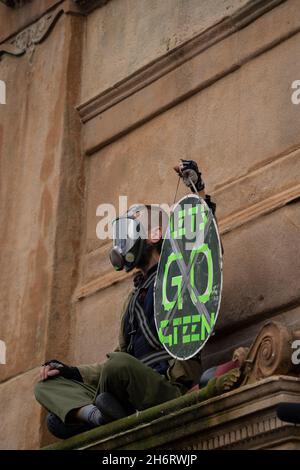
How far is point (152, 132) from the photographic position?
11.4m

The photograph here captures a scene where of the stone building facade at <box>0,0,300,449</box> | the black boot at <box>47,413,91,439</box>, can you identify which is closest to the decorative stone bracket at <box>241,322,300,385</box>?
the stone building facade at <box>0,0,300,449</box>

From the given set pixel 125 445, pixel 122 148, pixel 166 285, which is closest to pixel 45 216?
pixel 122 148

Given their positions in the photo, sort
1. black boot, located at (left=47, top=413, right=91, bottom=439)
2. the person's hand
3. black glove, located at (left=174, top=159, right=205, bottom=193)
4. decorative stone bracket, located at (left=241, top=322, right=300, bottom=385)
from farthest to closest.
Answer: the person's hand < black boot, located at (left=47, top=413, right=91, bottom=439) < black glove, located at (left=174, top=159, right=205, bottom=193) < decorative stone bracket, located at (left=241, top=322, right=300, bottom=385)

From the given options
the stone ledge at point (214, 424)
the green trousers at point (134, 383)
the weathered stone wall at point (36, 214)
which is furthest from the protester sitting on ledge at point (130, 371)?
the weathered stone wall at point (36, 214)

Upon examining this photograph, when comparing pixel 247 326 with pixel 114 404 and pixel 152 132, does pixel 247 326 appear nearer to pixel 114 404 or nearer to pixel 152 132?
pixel 114 404

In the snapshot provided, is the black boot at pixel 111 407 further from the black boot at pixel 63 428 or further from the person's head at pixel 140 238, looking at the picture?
the person's head at pixel 140 238


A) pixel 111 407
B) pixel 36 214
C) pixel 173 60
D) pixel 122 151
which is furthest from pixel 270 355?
pixel 36 214

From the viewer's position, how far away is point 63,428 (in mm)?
9922

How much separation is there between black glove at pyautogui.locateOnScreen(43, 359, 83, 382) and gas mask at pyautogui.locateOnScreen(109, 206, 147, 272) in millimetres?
685

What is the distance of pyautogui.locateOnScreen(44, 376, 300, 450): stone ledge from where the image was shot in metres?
8.15

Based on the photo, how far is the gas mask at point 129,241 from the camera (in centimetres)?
1008

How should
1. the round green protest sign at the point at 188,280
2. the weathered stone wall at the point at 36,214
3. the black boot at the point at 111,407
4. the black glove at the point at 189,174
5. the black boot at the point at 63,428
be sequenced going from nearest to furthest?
the round green protest sign at the point at 188,280, the black boot at the point at 111,407, the black glove at the point at 189,174, the black boot at the point at 63,428, the weathered stone wall at the point at 36,214

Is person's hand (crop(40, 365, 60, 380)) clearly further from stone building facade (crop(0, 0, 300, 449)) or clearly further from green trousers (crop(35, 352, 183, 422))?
stone building facade (crop(0, 0, 300, 449))

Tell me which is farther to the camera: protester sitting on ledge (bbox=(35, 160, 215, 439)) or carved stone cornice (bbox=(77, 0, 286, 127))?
carved stone cornice (bbox=(77, 0, 286, 127))
